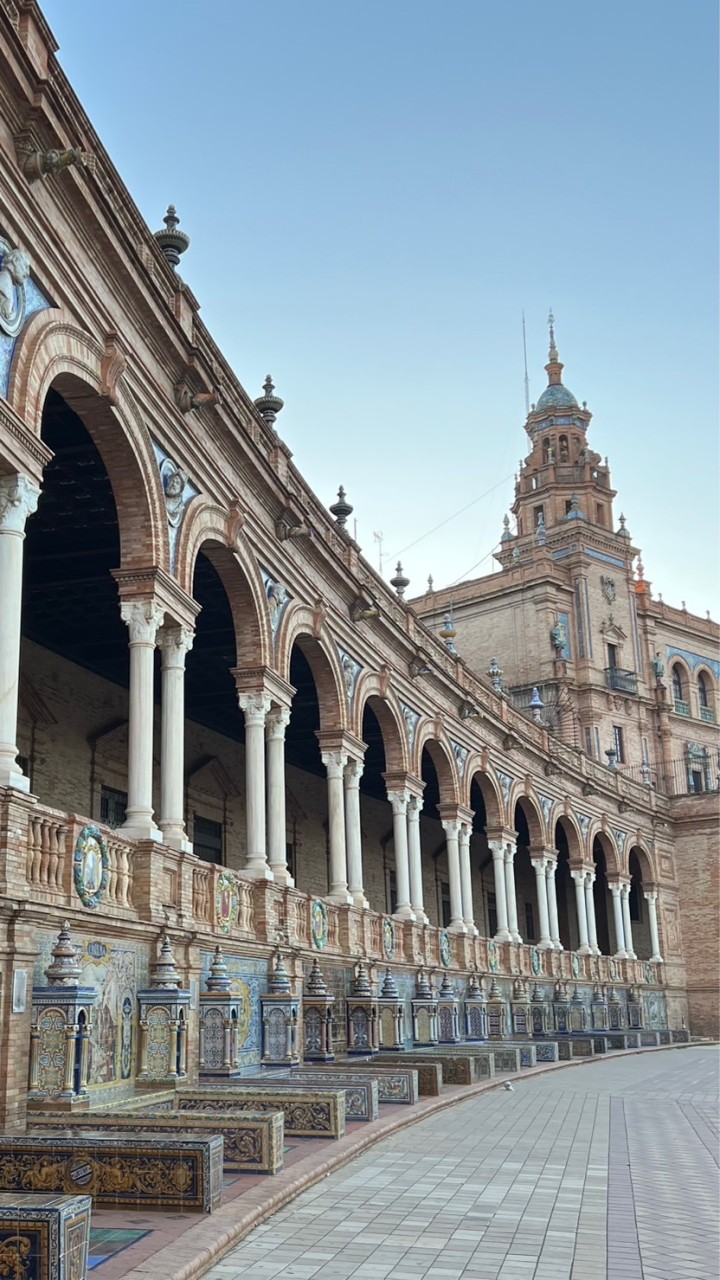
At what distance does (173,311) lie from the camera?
13.1 metres

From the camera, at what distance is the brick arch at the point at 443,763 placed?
2492cm

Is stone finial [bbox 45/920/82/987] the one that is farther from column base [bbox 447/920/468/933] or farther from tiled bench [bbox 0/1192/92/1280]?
column base [bbox 447/920/468/933]

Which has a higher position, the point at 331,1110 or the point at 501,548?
the point at 501,548

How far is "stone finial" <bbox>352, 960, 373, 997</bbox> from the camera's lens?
17297 millimetres

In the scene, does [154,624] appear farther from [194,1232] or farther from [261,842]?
[194,1232]


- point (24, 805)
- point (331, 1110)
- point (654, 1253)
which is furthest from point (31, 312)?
point (654, 1253)

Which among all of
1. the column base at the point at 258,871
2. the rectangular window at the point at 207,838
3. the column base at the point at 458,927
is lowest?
the column base at the point at 458,927

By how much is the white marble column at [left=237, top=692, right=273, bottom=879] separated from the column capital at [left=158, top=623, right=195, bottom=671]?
2.64 meters

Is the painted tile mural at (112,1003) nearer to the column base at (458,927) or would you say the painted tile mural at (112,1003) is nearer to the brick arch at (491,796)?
the column base at (458,927)

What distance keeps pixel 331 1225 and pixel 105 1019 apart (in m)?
3.44

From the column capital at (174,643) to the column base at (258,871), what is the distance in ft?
10.5

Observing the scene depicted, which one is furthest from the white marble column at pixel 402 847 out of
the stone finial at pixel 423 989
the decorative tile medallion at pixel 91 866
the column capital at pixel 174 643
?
the decorative tile medallion at pixel 91 866

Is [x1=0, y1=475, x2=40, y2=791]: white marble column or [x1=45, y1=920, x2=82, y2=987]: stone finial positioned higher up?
[x1=0, y1=475, x2=40, y2=791]: white marble column

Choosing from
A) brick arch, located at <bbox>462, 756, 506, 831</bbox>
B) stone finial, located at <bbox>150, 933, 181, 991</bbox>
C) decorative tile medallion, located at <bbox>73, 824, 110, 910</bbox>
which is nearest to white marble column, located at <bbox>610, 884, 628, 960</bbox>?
brick arch, located at <bbox>462, 756, 506, 831</bbox>
